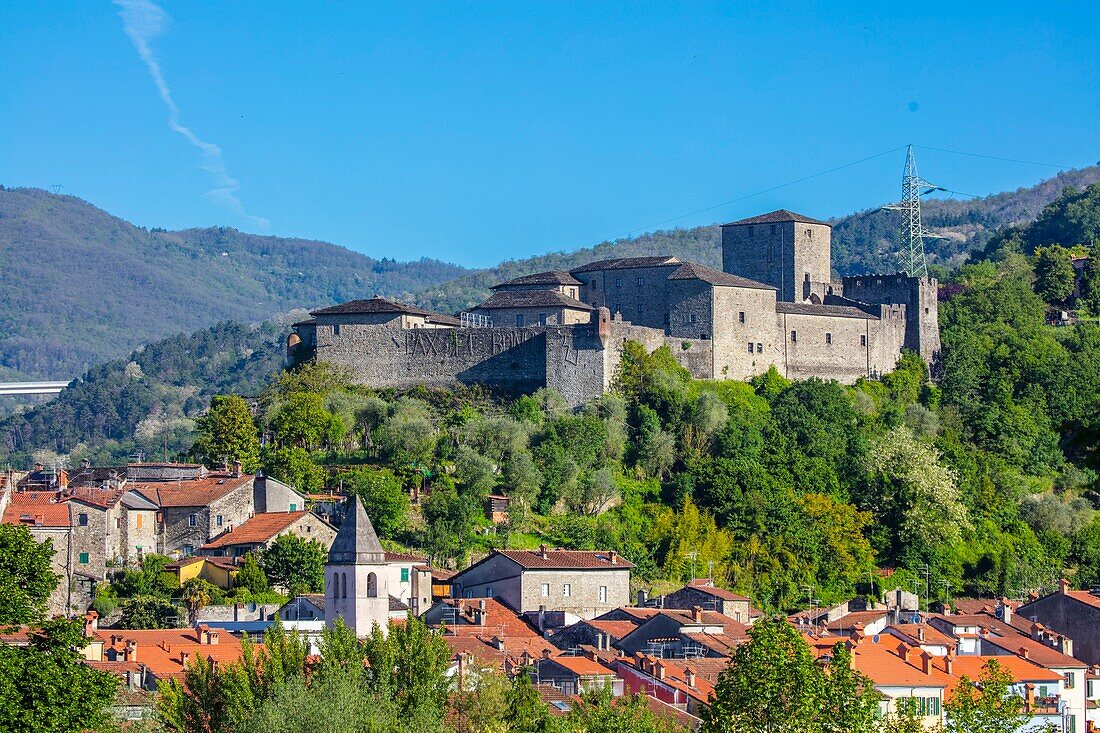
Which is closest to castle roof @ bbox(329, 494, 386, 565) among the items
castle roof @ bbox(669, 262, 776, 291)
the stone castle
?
the stone castle

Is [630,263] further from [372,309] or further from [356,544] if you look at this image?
[356,544]

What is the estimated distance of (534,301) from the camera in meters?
69.1

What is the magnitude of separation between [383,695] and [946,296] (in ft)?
173

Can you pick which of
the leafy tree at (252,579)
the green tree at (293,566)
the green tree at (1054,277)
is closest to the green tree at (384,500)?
the green tree at (293,566)

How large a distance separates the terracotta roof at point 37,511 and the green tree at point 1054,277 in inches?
1767

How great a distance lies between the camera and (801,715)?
111ft

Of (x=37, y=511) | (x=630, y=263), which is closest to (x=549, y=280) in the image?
(x=630, y=263)

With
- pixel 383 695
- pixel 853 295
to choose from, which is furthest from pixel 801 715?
pixel 853 295

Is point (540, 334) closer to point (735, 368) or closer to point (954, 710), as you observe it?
point (735, 368)

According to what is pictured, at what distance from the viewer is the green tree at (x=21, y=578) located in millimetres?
29312

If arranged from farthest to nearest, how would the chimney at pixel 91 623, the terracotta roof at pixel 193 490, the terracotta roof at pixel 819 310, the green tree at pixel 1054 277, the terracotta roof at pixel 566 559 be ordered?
the green tree at pixel 1054 277, the terracotta roof at pixel 819 310, the terracotta roof at pixel 193 490, the terracotta roof at pixel 566 559, the chimney at pixel 91 623

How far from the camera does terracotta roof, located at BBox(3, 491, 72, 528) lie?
53.7m

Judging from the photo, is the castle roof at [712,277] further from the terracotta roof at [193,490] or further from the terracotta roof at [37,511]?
the terracotta roof at [37,511]

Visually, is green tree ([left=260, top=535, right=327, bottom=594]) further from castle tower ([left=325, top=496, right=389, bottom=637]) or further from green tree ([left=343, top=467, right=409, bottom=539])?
castle tower ([left=325, top=496, right=389, bottom=637])
